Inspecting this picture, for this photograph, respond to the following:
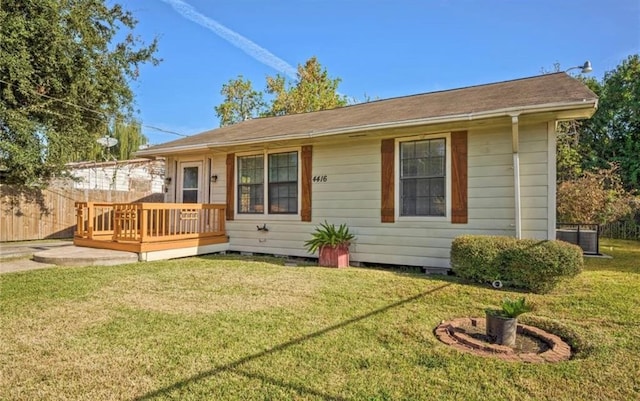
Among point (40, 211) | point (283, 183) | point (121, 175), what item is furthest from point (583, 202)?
point (121, 175)

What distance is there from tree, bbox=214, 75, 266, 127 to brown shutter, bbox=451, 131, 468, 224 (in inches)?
822

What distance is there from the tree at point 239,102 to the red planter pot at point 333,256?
20298 millimetres

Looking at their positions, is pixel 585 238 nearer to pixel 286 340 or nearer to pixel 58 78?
pixel 286 340

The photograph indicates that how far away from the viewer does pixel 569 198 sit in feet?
36.3

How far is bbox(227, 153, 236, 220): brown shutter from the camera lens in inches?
344

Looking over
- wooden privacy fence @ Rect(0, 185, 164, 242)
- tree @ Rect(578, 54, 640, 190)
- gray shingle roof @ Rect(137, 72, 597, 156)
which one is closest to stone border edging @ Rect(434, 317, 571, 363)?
gray shingle roof @ Rect(137, 72, 597, 156)

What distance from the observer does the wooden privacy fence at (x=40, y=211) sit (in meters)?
11.1

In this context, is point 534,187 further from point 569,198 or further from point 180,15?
point 180,15

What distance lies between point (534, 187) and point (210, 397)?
5.37 meters

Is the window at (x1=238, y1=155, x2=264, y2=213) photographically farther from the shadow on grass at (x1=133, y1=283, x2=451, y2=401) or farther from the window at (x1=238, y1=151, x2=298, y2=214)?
the shadow on grass at (x1=133, y1=283, x2=451, y2=401)

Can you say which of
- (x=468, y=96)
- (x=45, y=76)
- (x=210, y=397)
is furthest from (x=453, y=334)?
(x=45, y=76)

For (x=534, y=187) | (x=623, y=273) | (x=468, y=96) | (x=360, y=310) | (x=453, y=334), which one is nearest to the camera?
(x=453, y=334)

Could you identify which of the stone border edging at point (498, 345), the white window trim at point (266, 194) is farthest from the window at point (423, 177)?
the stone border edging at point (498, 345)

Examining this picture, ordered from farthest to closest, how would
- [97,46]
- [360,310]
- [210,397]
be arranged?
[97,46]
[360,310]
[210,397]
